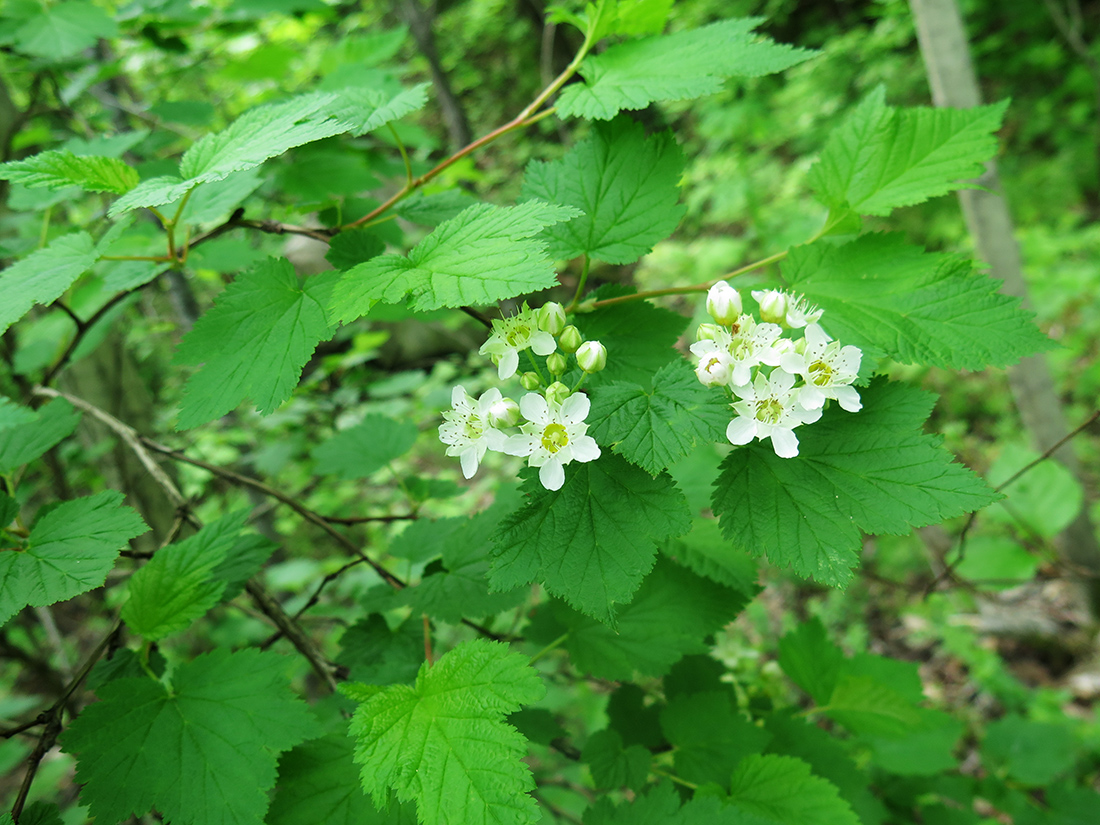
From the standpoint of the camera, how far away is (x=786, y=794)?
1011 mm

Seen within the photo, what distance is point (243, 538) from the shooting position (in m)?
1.21

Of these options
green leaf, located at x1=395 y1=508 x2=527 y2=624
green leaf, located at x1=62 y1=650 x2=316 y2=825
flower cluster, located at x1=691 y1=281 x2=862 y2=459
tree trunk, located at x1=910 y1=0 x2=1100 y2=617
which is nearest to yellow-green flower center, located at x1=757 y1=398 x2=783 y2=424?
flower cluster, located at x1=691 y1=281 x2=862 y2=459

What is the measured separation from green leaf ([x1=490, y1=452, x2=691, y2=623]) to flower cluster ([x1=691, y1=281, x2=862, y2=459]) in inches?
4.7

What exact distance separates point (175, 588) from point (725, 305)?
36.0 inches

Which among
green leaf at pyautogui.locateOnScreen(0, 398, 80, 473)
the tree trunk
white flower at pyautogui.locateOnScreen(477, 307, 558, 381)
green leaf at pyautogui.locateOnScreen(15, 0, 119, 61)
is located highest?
green leaf at pyautogui.locateOnScreen(15, 0, 119, 61)

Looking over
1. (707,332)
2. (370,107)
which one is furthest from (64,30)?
(707,332)

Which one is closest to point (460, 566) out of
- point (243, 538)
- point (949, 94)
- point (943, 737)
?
point (243, 538)

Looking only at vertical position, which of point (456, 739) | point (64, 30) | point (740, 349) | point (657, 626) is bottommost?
point (657, 626)

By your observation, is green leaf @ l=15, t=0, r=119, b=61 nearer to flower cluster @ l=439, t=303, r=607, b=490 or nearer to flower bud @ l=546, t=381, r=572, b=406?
flower cluster @ l=439, t=303, r=607, b=490

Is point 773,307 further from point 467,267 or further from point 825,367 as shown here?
point 467,267

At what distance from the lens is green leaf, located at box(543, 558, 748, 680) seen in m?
1.07

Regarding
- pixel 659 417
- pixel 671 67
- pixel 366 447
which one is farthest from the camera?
pixel 366 447

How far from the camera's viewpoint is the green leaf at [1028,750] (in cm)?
189

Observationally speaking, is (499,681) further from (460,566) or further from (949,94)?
(949,94)
